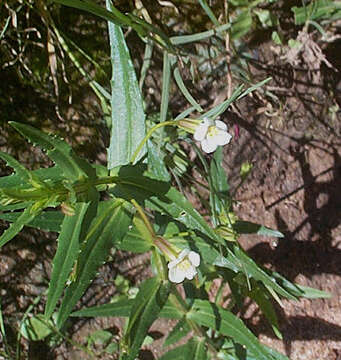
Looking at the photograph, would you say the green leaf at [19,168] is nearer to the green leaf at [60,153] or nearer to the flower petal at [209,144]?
the green leaf at [60,153]

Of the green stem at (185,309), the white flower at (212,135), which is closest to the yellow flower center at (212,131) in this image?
the white flower at (212,135)

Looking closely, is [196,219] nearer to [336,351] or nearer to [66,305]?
[66,305]

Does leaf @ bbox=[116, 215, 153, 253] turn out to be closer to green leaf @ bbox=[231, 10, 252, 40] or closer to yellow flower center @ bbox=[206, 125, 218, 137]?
yellow flower center @ bbox=[206, 125, 218, 137]

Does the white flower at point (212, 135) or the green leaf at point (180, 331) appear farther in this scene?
the green leaf at point (180, 331)

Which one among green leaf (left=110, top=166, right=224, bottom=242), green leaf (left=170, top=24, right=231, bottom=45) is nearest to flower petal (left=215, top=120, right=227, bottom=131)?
green leaf (left=110, top=166, right=224, bottom=242)

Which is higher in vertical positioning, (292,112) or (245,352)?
(292,112)

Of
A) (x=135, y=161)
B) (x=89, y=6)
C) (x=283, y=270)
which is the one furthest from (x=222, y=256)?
(x=283, y=270)
